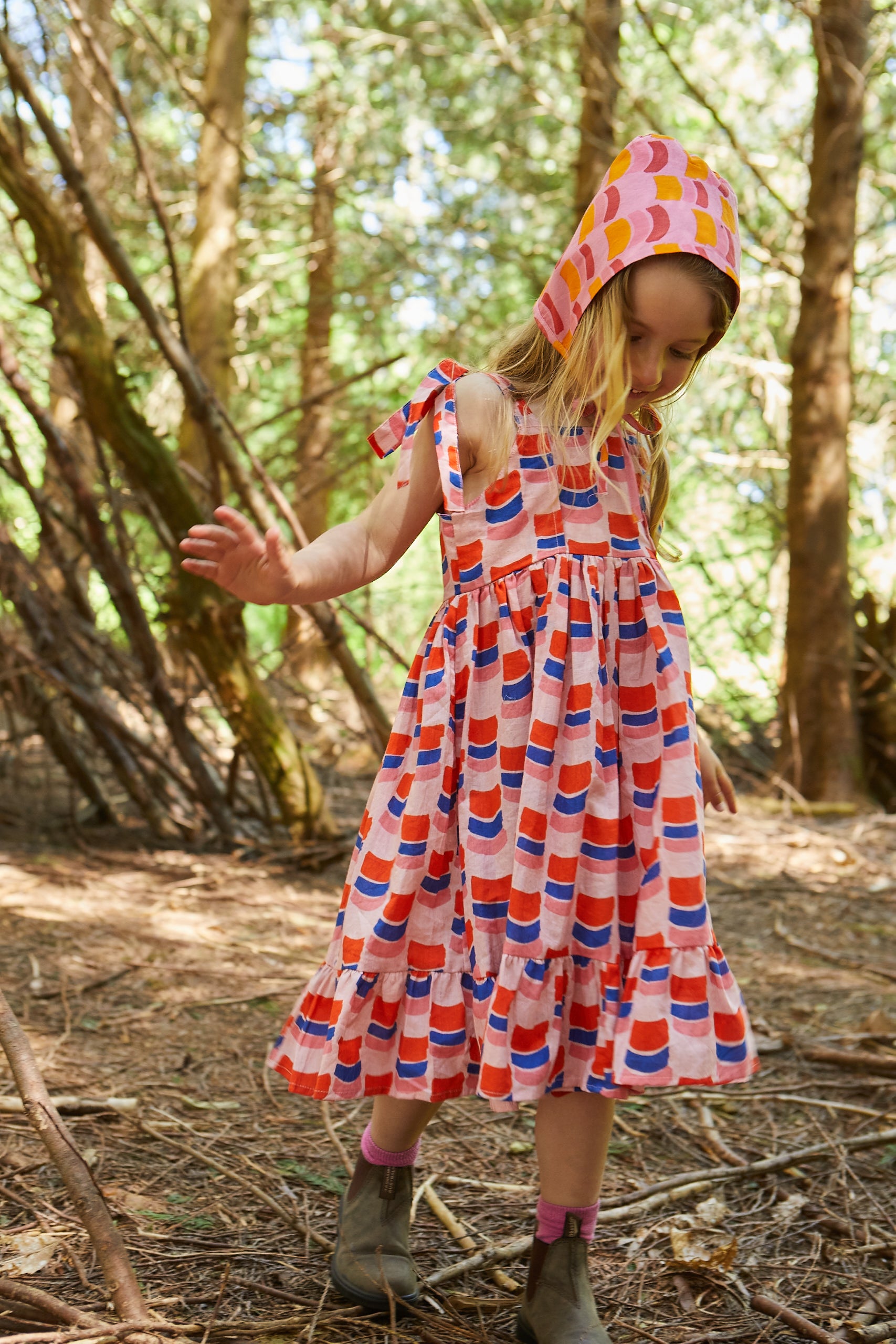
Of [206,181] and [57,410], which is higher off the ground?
[206,181]

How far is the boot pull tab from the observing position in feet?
5.12

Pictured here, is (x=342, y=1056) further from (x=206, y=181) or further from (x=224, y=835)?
(x=206, y=181)

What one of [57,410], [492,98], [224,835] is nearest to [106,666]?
[224,835]

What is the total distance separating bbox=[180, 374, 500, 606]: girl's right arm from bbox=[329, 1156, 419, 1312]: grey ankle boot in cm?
85

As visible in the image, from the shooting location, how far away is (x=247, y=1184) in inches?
68.5

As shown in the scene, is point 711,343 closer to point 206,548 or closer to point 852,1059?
point 206,548

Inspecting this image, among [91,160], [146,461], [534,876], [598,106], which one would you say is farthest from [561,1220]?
[91,160]

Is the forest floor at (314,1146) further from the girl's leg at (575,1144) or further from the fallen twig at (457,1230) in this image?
the girl's leg at (575,1144)

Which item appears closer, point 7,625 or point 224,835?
point 7,625

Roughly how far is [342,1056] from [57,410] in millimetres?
6622

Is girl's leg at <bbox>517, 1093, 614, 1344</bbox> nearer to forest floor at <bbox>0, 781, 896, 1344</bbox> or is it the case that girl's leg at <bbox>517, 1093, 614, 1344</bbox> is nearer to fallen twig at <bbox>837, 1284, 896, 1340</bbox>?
forest floor at <bbox>0, 781, 896, 1344</bbox>

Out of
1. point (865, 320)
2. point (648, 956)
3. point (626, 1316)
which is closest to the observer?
point (648, 956)

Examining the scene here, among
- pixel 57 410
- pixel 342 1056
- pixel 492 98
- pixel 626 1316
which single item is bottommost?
pixel 626 1316

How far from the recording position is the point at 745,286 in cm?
781
